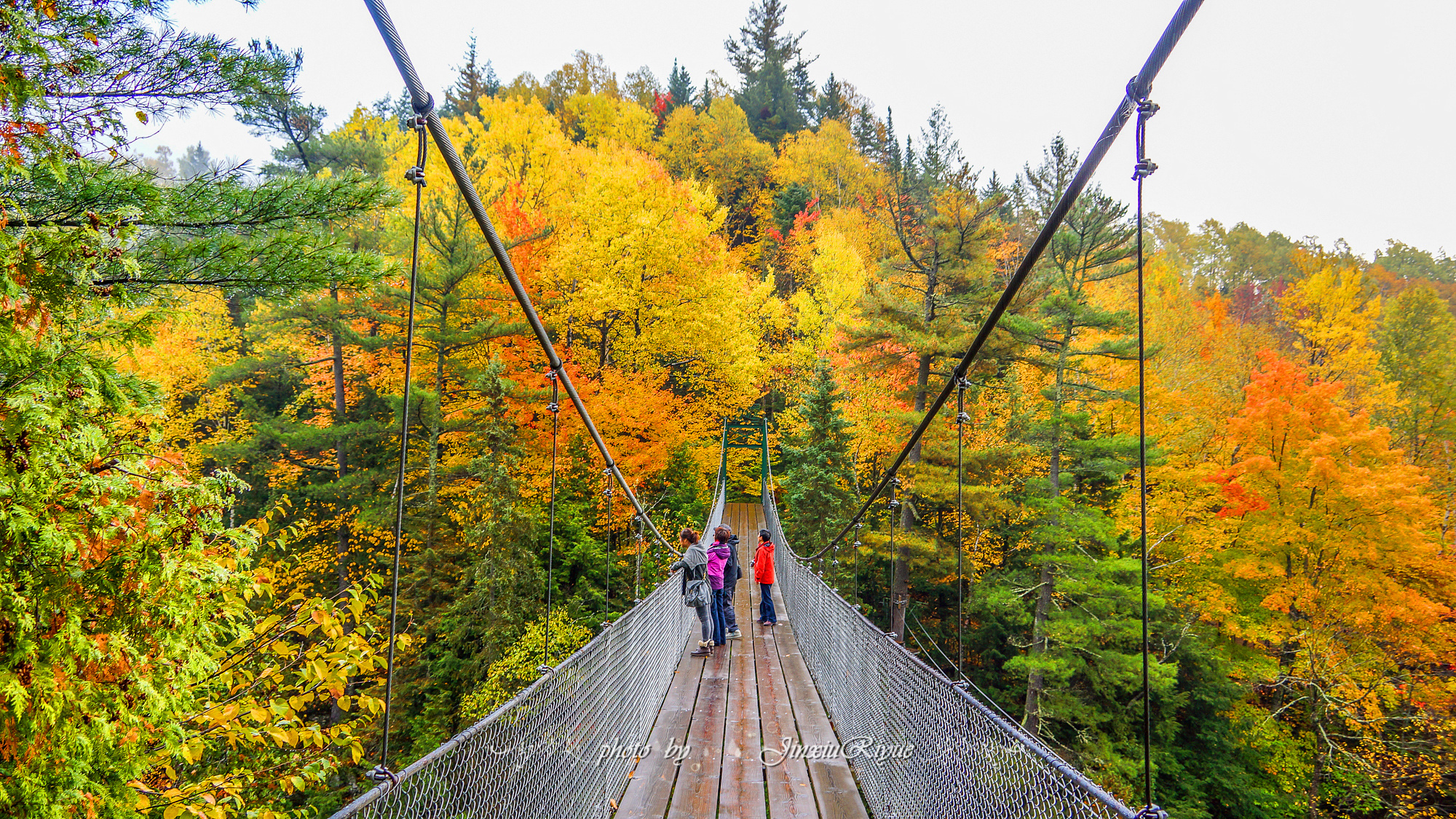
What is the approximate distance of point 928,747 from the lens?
2135 millimetres

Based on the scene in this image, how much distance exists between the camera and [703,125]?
22703 millimetres

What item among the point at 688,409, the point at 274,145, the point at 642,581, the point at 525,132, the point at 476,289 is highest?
the point at 525,132

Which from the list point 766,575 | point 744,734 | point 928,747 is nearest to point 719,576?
point 766,575

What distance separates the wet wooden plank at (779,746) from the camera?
2.61 meters

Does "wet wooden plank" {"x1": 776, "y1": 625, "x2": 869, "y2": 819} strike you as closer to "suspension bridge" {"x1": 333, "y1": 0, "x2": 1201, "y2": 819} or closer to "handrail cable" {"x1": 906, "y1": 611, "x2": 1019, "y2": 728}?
"suspension bridge" {"x1": 333, "y1": 0, "x2": 1201, "y2": 819}

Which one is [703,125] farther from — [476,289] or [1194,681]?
[1194,681]

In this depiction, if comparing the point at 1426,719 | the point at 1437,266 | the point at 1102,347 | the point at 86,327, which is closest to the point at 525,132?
the point at 1102,347

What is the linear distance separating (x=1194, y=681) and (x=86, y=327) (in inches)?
539

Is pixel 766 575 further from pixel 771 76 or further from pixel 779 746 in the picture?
pixel 771 76

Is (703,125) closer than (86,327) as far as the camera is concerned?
No

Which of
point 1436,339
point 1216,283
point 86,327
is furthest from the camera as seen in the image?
point 1216,283

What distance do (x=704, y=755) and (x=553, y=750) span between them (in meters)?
1.22

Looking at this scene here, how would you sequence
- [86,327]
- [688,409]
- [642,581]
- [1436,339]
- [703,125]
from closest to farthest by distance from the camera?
[86,327], [642,581], [688,409], [1436,339], [703,125]

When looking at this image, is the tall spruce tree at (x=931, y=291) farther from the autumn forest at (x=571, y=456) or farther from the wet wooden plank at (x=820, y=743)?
the wet wooden plank at (x=820, y=743)
